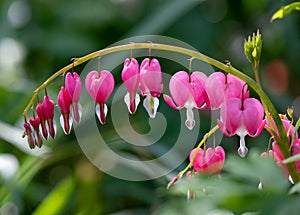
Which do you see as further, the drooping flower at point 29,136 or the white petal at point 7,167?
the white petal at point 7,167

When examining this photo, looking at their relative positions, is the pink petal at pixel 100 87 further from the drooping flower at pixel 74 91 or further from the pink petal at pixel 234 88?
the pink petal at pixel 234 88

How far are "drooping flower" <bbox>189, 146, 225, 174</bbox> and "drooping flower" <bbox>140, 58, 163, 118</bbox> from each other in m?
0.10

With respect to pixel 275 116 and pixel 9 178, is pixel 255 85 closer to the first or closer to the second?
pixel 275 116

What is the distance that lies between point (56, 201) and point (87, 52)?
87cm

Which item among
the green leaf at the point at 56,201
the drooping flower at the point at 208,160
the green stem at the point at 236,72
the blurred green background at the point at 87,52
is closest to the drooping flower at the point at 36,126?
the green stem at the point at 236,72

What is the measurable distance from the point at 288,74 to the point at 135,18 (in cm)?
62

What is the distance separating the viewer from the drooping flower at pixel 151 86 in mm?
982

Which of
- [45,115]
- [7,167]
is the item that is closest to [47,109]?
[45,115]

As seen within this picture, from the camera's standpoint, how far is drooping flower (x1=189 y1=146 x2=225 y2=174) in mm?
1030

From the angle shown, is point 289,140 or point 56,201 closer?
point 289,140

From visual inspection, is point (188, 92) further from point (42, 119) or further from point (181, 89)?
point (42, 119)

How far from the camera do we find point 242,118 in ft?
3.13

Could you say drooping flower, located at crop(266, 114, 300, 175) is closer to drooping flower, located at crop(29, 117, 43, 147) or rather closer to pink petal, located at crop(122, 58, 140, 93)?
pink petal, located at crop(122, 58, 140, 93)

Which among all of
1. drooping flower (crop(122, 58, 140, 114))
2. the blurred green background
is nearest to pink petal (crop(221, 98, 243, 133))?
drooping flower (crop(122, 58, 140, 114))
